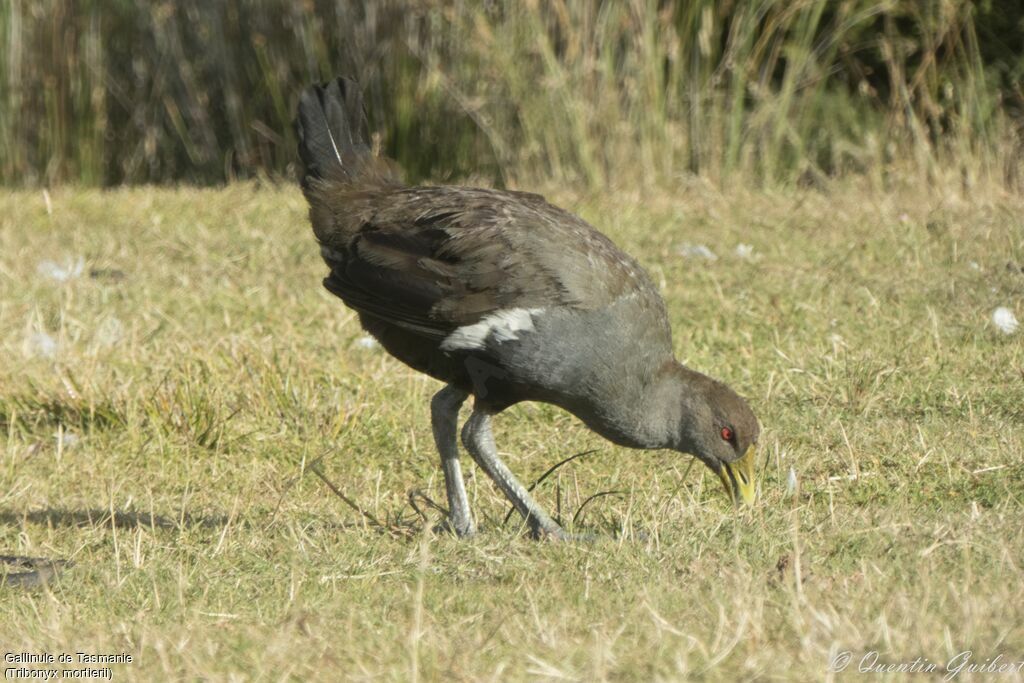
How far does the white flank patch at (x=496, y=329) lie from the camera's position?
429 centimetres

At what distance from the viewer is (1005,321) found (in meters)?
6.14

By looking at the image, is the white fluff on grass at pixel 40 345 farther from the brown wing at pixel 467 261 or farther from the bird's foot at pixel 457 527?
the bird's foot at pixel 457 527

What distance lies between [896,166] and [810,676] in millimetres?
6564

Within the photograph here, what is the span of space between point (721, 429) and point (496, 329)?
734 millimetres

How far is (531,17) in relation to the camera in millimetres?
8656

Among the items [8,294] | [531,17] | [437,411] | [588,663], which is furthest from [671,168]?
[588,663]

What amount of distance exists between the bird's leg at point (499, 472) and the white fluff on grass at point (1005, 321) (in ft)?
8.23

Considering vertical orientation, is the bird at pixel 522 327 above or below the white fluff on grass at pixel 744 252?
above

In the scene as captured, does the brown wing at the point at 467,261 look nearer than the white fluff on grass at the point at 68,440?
Yes

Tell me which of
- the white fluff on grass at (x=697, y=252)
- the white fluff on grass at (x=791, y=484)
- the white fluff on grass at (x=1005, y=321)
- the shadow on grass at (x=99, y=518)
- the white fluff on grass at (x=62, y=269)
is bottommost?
the white fluff on grass at (x=62, y=269)

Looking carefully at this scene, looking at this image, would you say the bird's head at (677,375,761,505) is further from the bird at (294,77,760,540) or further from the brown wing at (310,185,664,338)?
the brown wing at (310,185,664,338)

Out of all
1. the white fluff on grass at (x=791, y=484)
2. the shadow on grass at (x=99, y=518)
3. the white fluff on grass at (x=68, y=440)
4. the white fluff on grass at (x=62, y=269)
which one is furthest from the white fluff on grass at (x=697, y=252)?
the shadow on grass at (x=99, y=518)

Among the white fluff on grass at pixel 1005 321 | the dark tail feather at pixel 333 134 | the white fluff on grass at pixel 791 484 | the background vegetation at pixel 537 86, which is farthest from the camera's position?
the background vegetation at pixel 537 86

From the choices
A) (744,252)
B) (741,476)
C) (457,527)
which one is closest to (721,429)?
(741,476)
